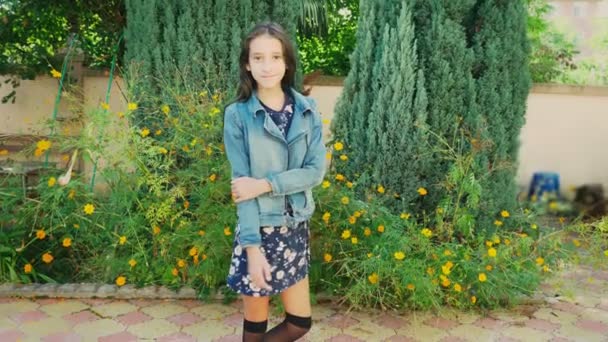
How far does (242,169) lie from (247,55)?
409mm

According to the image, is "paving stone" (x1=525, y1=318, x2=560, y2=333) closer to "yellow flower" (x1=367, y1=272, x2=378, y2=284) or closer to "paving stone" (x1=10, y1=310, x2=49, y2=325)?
"yellow flower" (x1=367, y1=272, x2=378, y2=284)

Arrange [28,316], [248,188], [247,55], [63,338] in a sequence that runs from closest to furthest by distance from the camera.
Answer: [248,188]
[247,55]
[63,338]
[28,316]

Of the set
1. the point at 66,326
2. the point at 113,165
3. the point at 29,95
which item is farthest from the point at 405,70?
the point at 29,95

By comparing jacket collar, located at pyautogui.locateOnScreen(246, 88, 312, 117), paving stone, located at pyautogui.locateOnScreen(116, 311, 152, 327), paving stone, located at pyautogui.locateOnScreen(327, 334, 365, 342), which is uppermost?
jacket collar, located at pyautogui.locateOnScreen(246, 88, 312, 117)

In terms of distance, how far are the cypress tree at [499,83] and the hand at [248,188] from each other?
2.26 m

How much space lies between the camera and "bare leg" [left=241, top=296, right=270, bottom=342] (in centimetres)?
208

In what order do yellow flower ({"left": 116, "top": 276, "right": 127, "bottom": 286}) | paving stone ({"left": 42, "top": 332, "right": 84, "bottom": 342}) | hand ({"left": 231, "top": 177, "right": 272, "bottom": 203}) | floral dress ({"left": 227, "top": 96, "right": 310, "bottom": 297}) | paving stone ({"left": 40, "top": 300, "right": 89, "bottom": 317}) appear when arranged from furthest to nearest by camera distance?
yellow flower ({"left": 116, "top": 276, "right": 127, "bottom": 286}), paving stone ({"left": 40, "top": 300, "right": 89, "bottom": 317}), paving stone ({"left": 42, "top": 332, "right": 84, "bottom": 342}), floral dress ({"left": 227, "top": 96, "right": 310, "bottom": 297}), hand ({"left": 231, "top": 177, "right": 272, "bottom": 203})

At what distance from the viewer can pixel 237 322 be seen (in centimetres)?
305

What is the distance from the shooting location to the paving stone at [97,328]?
2.84m

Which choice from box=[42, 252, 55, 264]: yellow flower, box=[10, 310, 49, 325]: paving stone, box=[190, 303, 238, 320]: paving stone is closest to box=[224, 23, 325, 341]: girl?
box=[190, 303, 238, 320]: paving stone

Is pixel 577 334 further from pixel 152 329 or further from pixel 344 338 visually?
pixel 152 329

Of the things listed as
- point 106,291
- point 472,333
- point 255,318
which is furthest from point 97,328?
point 472,333

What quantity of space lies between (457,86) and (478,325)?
1.55 metres

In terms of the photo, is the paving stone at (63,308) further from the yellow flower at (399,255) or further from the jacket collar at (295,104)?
the jacket collar at (295,104)
